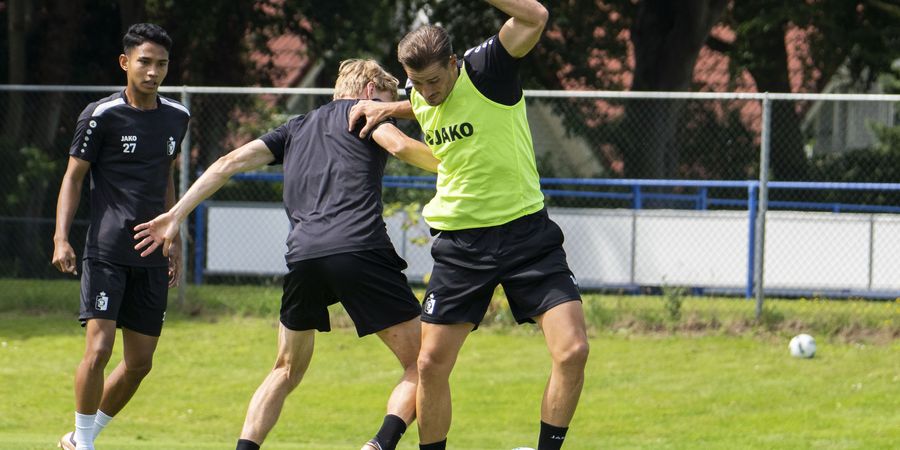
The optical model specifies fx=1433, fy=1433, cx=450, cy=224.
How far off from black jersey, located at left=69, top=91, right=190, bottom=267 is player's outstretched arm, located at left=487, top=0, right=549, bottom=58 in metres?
2.30

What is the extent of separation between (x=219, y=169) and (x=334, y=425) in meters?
4.57

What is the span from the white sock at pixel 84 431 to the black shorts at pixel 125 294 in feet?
1.63

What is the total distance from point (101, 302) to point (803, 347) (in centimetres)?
694

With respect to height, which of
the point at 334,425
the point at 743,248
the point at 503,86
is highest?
the point at 503,86

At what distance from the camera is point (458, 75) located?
20.6 ft

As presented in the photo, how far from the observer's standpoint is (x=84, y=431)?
24.7ft

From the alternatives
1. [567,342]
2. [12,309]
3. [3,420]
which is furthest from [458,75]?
[12,309]

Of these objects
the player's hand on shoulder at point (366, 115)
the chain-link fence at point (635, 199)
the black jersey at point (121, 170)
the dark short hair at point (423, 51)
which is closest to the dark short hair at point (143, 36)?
the black jersey at point (121, 170)

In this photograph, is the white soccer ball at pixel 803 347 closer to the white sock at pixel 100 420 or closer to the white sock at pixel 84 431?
the white sock at pixel 100 420

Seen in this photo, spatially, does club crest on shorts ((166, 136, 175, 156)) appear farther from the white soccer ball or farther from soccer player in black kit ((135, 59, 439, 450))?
the white soccer ball

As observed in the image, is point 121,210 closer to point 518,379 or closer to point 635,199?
point 518,379

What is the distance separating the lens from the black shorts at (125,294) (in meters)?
7.39

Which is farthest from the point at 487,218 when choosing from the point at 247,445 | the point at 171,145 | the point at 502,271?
the point at 171,145

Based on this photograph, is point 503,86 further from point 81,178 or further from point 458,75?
point 81,178
